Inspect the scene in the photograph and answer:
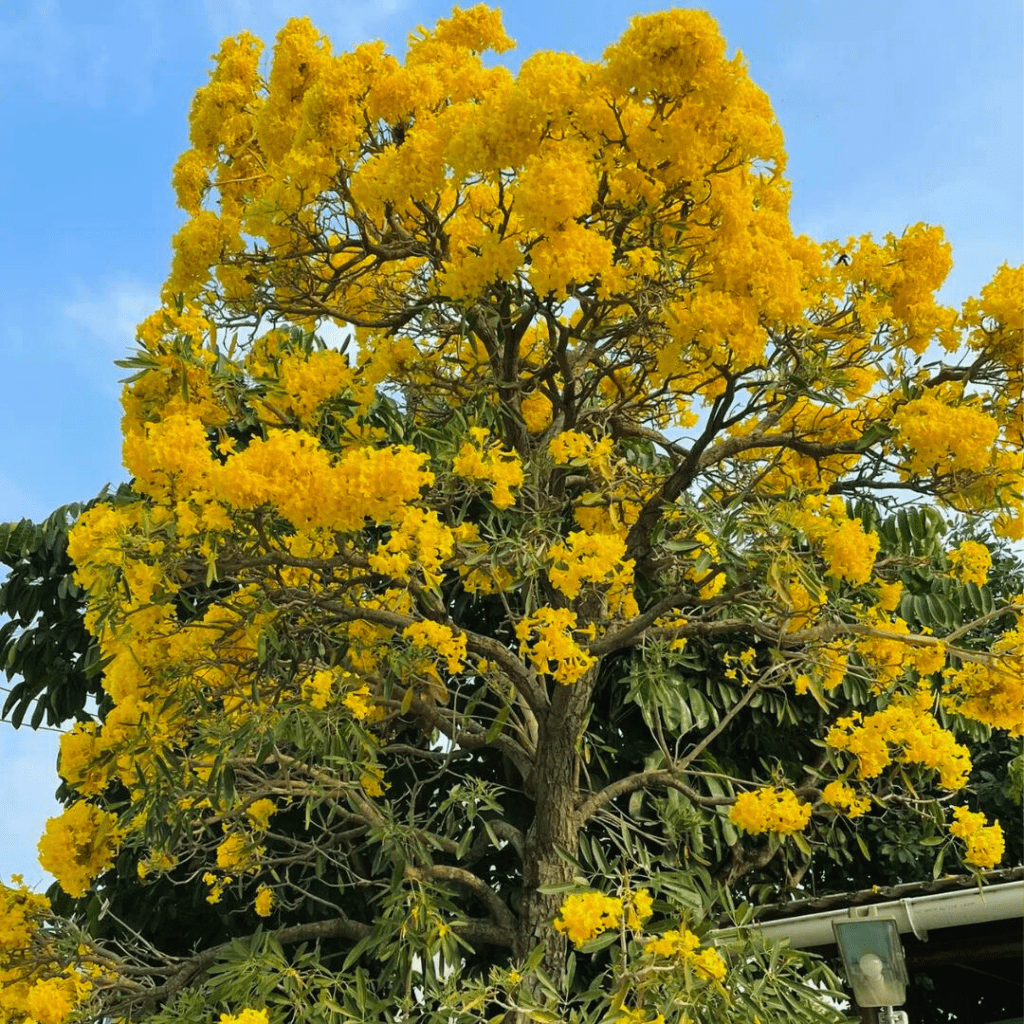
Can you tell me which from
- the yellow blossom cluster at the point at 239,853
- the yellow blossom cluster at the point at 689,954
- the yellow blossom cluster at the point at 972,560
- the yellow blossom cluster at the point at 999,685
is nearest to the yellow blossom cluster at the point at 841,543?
the yellow blossom cluster at the point at 972,560

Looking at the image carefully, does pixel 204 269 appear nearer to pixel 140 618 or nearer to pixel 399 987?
pixel 140 618

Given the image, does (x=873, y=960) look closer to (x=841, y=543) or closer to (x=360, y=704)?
(x=841, y=543)

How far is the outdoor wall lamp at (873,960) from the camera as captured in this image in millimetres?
4070

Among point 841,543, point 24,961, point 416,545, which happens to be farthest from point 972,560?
point 24,961

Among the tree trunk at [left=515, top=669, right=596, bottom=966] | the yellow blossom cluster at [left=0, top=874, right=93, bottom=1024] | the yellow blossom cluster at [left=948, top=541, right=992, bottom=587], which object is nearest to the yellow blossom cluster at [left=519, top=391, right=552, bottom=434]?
the tree trunk at [left=515, top=669, right=596, bottom=966]

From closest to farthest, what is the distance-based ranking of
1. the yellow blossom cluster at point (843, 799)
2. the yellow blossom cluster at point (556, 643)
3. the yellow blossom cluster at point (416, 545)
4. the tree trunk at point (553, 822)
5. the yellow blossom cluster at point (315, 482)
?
the yellow blossom cluster at point (315, 482), the yellow blossom cluster at point (416, 545), the yellow blossom cluster at point (556, 643), the yellow blossom cluster at point (843, 799), the tree trunk at point (553, 822)

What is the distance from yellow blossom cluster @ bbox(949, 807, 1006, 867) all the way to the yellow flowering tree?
0.04ft

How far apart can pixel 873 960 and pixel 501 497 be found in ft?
6.53

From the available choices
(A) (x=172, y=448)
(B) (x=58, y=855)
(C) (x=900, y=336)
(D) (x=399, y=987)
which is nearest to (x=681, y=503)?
(C) (x=900, y=336)

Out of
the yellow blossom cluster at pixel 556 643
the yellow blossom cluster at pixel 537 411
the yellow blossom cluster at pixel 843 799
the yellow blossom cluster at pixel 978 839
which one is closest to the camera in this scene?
the yellow blossom cluster at pixel 556 643

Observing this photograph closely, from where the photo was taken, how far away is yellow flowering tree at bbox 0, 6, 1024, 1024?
3850 mm

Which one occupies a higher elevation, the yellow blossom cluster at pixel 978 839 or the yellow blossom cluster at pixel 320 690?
the yellow blossom cluster at pixel 320 690

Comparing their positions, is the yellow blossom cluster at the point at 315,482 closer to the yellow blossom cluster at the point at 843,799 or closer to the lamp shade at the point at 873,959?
the yellow blossom cluster at the point at 843,799

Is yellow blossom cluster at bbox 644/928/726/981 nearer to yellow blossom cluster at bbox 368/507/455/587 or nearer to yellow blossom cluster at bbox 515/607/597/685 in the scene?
yellow blossom cluster at bbox 515/607/597/685
